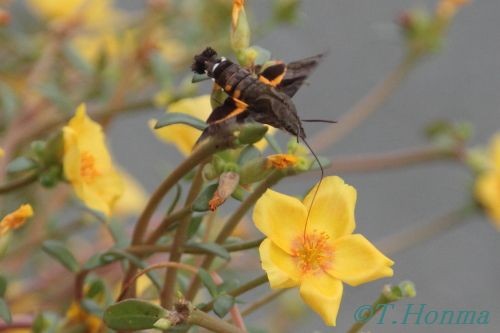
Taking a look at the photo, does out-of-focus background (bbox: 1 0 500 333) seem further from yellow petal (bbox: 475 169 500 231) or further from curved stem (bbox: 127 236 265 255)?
curved stem (bbox: 127 236 265 255)

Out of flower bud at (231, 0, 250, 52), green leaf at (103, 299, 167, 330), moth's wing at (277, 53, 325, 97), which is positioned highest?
flower bud at (231, 0, 250, 52)

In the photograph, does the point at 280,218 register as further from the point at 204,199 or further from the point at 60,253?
the point at 60,253

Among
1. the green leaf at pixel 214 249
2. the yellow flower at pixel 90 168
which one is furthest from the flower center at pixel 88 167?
the green leaf at pixel 214 249

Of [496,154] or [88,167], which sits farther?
[496,154]

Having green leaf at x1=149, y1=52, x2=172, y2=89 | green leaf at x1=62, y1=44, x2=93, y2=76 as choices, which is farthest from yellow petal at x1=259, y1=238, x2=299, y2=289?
green leaf at x1=62, y1=44, x2=93, y2=76

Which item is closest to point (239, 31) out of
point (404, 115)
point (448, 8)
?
point (448, 8)
